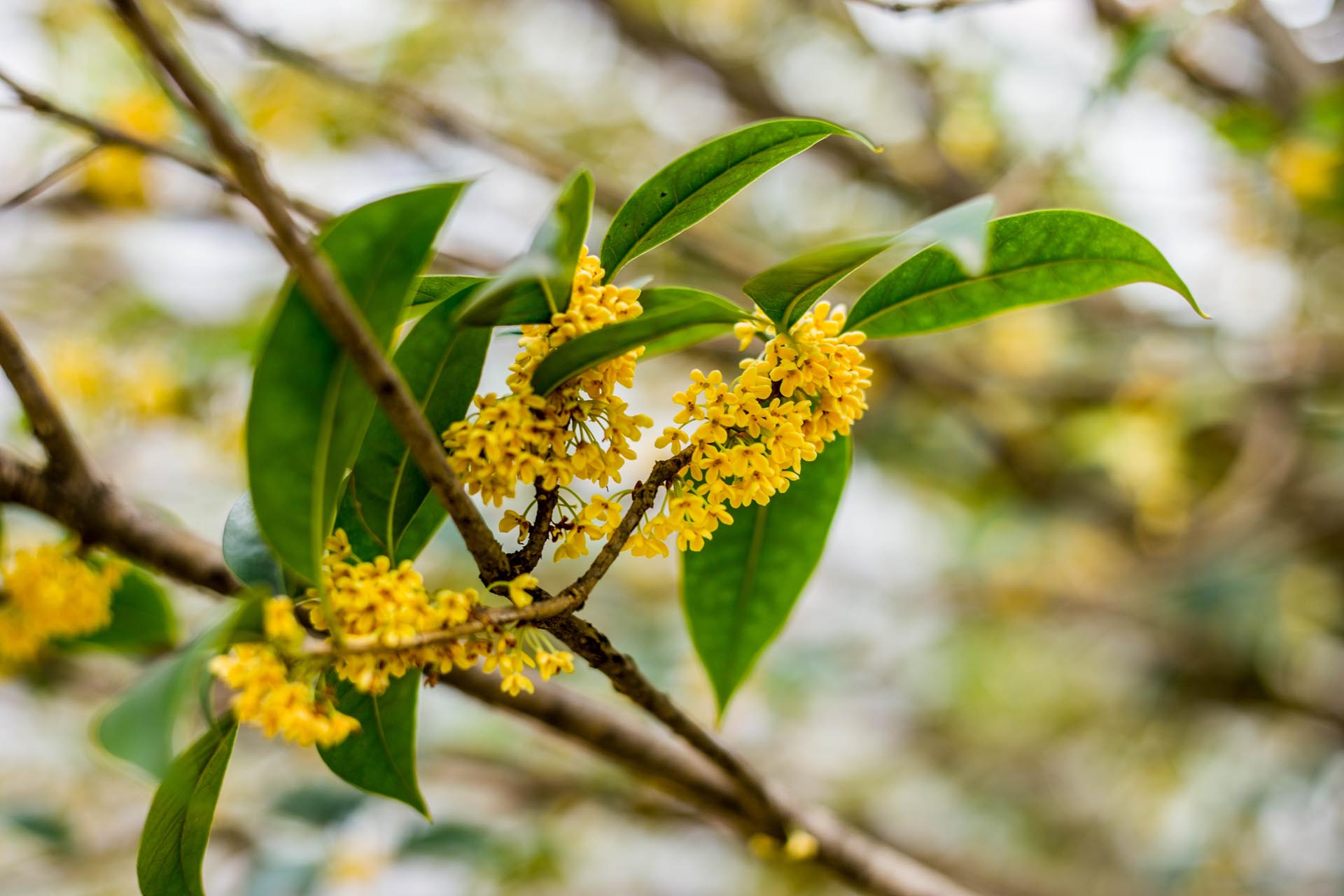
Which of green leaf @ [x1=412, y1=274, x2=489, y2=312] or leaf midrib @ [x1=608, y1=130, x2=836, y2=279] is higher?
leaf midrib @ [x1=608, y1=130, x2=836, y2=279]

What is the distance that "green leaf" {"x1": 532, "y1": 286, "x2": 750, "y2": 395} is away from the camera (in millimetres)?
488

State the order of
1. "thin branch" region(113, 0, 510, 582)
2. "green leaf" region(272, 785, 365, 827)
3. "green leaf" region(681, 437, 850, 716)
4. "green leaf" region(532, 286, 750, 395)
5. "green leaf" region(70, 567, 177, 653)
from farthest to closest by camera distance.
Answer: "green leaf" region(272, 785, 365, 827), "green leaf" region(70, 567, 177, 653), "green leaf" region(681, 437, 850, 716), "green leaf" region(532, 286, 750, 395), "thin branch" region(113, 0, 510, 582)

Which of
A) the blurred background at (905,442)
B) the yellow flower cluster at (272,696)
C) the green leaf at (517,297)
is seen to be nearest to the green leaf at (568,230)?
the green leaf at (517,297)

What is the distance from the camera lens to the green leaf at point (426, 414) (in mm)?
552

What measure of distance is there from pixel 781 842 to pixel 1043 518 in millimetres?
2175

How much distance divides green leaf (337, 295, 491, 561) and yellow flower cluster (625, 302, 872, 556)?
5.2 inches

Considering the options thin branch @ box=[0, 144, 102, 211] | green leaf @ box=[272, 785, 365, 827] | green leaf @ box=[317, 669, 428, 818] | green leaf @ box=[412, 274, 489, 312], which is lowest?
green leaf @ box=[317, 669, 428, 818]

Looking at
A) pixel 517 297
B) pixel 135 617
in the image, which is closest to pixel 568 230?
pixel 517 297

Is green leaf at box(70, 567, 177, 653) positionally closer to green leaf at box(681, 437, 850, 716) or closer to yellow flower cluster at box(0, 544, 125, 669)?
yellow flower cluster at box(0, 544, 125, 669)

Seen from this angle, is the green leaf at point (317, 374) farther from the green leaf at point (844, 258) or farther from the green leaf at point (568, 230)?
the green leaf at point (844, 258)

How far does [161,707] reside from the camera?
40cm

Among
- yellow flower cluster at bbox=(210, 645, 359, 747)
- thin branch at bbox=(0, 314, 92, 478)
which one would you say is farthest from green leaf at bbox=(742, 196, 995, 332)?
thin branch at bbox=(0, 314, 92, 478)

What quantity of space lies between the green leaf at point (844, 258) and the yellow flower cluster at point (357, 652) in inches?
8.5

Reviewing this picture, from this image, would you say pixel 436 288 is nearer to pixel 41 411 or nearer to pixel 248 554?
pixel 248 554
